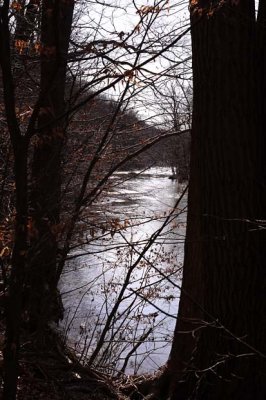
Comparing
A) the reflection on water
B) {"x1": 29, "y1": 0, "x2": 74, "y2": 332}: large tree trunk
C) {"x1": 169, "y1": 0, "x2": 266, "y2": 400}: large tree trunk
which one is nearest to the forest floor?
{"x1": 29, "y1": 0, "x2": 74, "y2": 332}: large tree trunk

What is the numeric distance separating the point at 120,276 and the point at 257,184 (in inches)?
256

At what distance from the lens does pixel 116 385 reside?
5.46 metres

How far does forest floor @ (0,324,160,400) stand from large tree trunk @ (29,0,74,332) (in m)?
0.29

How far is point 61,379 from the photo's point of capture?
16.1ft

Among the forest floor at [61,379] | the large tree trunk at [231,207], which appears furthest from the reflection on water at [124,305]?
the large tree trunk at [231,207]

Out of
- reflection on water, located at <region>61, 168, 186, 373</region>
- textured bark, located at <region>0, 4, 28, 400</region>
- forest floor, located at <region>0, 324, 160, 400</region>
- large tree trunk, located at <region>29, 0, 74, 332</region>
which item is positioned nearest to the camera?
textured bark, located at <region>0, 4, 28, 400</region>

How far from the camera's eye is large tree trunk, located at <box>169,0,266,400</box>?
13.4ft

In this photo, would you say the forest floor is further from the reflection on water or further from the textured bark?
the textured bark

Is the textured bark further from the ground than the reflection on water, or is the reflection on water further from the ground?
the textured bark

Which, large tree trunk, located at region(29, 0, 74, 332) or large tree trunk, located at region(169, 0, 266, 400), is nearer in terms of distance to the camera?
large tree trunk, located at region(29, 0, 74, 332)

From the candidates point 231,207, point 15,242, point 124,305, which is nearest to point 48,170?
point 231,207

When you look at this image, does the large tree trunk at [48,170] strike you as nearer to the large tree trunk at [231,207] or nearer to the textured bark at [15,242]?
the textured bark at [15,242]

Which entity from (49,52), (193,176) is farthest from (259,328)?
(49,52)

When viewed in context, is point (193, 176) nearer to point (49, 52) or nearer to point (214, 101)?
point (214, 101)
